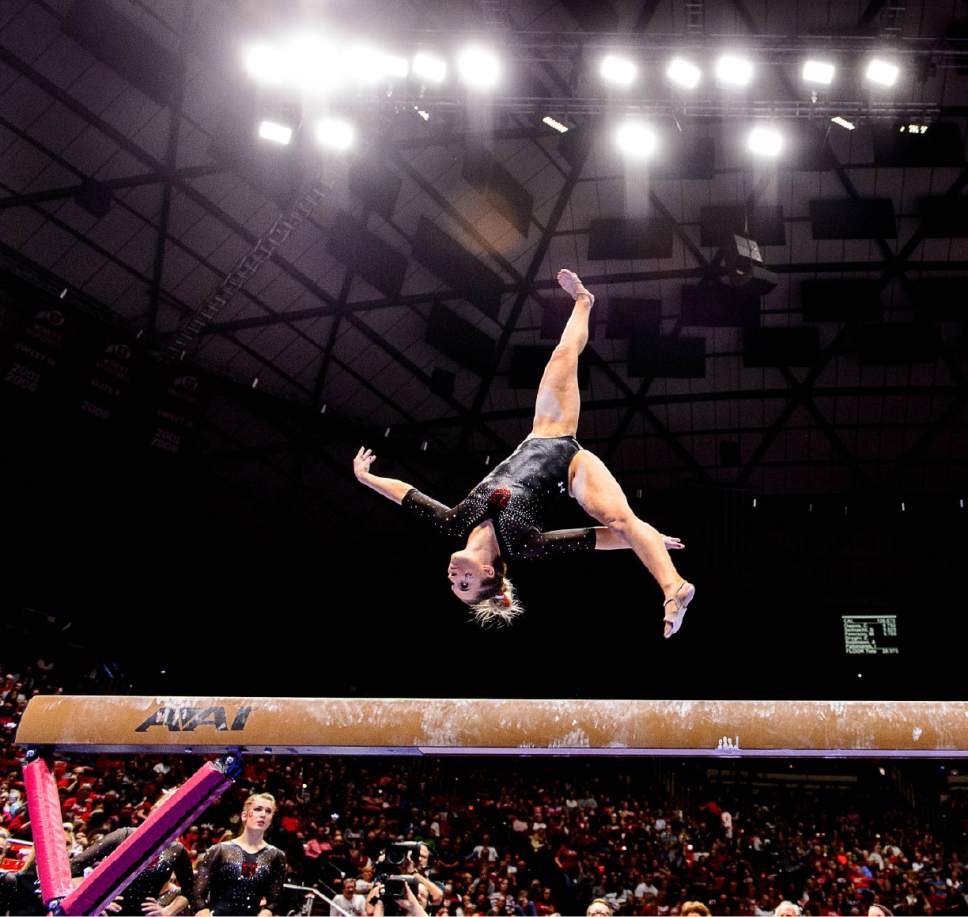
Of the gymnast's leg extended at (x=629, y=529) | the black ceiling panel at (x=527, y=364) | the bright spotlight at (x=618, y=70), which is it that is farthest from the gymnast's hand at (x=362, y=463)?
the black ceiling panel at (x=527, y=364)

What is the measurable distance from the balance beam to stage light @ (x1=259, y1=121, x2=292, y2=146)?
723 centimetres

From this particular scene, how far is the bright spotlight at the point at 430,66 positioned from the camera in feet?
29.8

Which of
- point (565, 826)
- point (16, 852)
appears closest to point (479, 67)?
point (16, 852)

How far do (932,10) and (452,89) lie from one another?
5.31m

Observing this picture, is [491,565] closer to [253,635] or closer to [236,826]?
[236,826]

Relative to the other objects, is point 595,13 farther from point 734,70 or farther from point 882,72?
point 882,72

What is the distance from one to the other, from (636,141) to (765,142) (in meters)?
1.40

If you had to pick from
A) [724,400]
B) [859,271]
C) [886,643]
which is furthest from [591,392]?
[886,643]

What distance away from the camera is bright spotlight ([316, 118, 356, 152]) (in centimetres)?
955

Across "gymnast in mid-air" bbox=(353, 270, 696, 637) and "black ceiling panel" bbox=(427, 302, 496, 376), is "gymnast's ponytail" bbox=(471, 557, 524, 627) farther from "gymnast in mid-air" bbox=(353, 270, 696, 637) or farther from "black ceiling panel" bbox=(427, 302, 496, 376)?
"black ceiling panel" bbox=(427, 302, 496, 376)

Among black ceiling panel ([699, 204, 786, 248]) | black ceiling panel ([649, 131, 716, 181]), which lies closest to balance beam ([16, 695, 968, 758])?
black ceiling panel ([649, 131, 716, 181])

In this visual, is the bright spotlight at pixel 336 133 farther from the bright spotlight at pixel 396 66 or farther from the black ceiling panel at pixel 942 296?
the black ceiling panel at pixel 942 296

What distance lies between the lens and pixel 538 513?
4.37 meters

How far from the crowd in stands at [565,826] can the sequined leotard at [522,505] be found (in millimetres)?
5314
